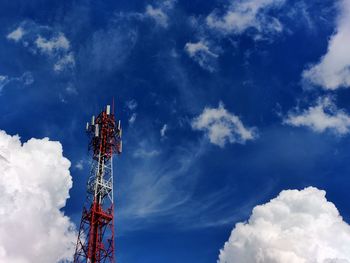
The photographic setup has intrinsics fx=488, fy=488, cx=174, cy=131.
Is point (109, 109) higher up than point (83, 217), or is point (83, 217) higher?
point (109, 109)

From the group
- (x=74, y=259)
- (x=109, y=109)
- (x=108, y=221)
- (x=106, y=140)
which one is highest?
(x=109, y=109)

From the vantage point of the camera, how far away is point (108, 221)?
89000 millimetres

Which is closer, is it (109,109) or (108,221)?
(108,221)

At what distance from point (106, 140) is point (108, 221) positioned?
17.5 metres

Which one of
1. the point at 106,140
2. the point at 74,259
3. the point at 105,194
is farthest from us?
the point at 106,140

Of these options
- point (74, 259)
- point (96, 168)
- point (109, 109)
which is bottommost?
point (74, 259)

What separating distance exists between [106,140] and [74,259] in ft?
81.6

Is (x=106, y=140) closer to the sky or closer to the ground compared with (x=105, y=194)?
closer to the sky

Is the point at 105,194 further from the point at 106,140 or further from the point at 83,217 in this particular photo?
the point at 106,140

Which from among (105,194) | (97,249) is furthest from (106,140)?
(97,249)

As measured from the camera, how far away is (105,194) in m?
91.8

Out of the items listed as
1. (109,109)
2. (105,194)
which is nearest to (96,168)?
(105,194)

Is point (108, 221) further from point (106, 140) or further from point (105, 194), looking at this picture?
point (106, 140)

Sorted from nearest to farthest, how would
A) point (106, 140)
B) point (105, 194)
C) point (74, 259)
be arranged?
1. point (74, 259)
2. point (105, 194)
3. point (106, 140)
